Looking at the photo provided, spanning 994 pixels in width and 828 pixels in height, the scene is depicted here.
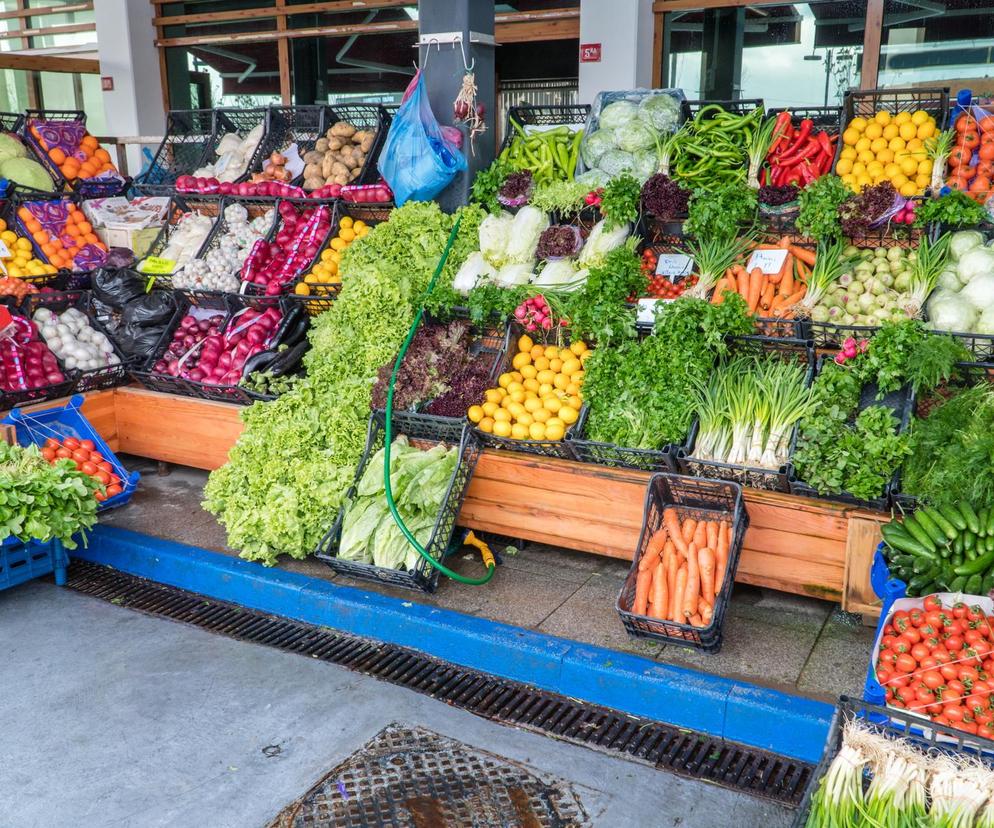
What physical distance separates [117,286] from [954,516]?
594cm

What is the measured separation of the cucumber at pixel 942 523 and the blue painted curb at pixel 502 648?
82cm

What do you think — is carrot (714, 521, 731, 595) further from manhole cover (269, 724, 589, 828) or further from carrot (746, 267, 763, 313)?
carrot (746, 267, 763, 313)

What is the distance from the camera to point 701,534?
4379mm

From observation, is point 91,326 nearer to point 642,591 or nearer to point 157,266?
point 157,266

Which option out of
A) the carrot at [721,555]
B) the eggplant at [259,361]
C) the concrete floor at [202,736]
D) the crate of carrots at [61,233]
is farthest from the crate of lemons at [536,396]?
the crate of carrots at [61,233]

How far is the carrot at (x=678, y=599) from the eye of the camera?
4.16m

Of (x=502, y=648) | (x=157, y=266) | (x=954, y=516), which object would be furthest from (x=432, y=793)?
(x=157, y=266)

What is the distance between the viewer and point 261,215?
732 centimetres

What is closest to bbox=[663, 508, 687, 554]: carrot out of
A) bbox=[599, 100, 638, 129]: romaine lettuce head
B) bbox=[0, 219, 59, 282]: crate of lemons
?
bbox=[599, 100, 638, 129]: romaine lettuce head

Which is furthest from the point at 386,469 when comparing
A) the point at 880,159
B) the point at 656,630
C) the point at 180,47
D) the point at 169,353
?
the point at 180,47

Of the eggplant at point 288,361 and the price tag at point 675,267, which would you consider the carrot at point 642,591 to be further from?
the eggplant at point 288,361

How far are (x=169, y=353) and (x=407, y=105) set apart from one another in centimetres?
242

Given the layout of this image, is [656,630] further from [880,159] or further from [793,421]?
[880,159]

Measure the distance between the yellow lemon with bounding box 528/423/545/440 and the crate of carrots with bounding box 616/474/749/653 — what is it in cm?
72
